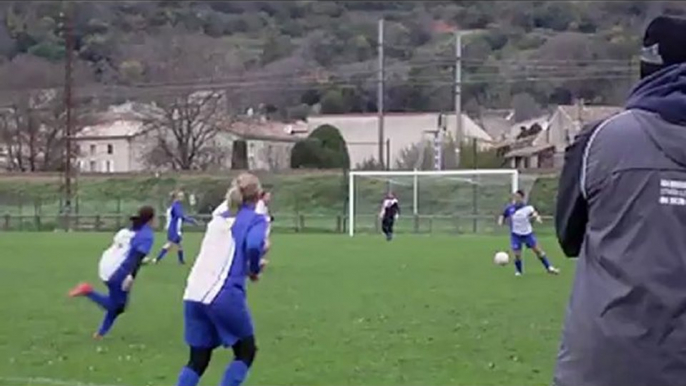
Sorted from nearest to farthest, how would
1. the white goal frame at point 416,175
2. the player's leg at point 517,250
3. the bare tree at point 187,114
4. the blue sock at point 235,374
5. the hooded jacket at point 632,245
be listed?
the hooded jacket at point 632,245
the blue sock at point 235,374
the player's leg at point 517,250
the white goal frame at point 416,175
the bare tree at point 187,114

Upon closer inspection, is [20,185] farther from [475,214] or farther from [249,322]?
[249,322]

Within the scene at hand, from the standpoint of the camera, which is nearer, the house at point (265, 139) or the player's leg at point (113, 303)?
the player's leg at point (113, 303)

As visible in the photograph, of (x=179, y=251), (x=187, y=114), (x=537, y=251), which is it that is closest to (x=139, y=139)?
(x=187, y=114)

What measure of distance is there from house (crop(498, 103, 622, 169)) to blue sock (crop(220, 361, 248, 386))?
6746cm

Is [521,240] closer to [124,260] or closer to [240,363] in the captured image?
[124,260]

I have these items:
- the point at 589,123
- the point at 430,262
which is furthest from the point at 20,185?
the point at 589,123

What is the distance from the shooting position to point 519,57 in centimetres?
13275

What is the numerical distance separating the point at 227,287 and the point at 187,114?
76.8m

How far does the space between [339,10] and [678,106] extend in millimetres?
174302

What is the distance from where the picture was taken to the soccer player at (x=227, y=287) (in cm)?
969

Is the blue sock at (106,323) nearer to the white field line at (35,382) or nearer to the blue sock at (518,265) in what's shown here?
the white field line at (35,382)

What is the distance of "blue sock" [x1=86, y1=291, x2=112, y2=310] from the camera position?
14312 millimetres

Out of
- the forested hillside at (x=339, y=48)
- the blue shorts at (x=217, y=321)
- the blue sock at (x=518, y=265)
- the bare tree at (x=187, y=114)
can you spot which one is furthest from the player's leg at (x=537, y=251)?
the forested hillside at (x=339, y=48)

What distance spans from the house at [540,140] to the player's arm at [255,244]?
221 ft
